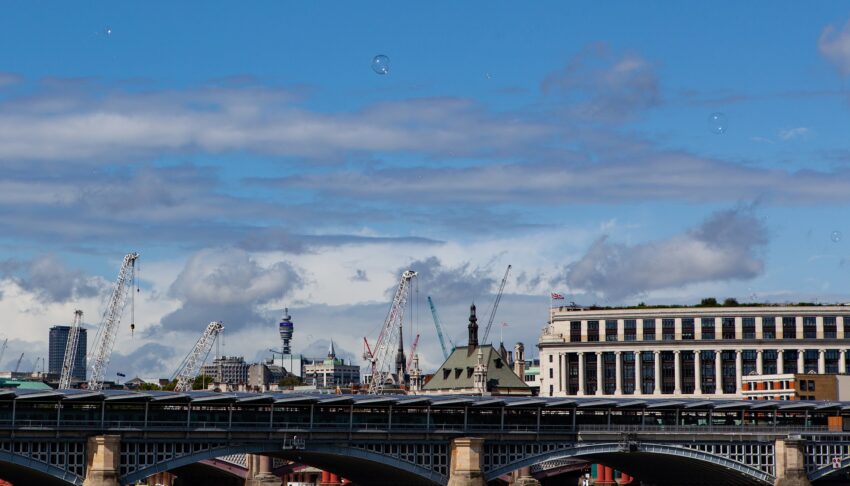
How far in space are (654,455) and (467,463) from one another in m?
27.1

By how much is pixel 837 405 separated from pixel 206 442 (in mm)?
79045

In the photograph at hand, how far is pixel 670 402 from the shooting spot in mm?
177875

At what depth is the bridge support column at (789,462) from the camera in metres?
177

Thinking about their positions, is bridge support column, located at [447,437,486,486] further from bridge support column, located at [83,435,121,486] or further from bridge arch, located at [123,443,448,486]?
bridge support column, located at [83,435,121,486]

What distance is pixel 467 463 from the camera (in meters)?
161

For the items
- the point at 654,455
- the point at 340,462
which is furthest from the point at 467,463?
the point at 654,455

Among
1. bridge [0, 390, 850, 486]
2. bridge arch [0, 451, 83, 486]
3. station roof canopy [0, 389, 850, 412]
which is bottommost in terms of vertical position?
bridge arch [0, 451, 83, 486]

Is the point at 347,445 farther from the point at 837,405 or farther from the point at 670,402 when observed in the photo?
the point at 837,405

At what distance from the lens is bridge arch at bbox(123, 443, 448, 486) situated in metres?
150

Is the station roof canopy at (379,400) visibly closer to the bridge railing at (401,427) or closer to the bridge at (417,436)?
the bridge at (417,436)

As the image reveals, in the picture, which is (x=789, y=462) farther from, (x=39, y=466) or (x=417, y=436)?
(x=39, y=466)

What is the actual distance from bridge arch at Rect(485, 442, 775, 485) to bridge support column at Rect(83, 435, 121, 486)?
40.6m

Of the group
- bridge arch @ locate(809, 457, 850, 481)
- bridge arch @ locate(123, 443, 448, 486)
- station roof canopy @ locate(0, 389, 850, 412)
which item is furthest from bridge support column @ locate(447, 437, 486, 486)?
bridge arch @ locate(809, 457, 850, 481)

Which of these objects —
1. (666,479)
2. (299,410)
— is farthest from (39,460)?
(666,479)
